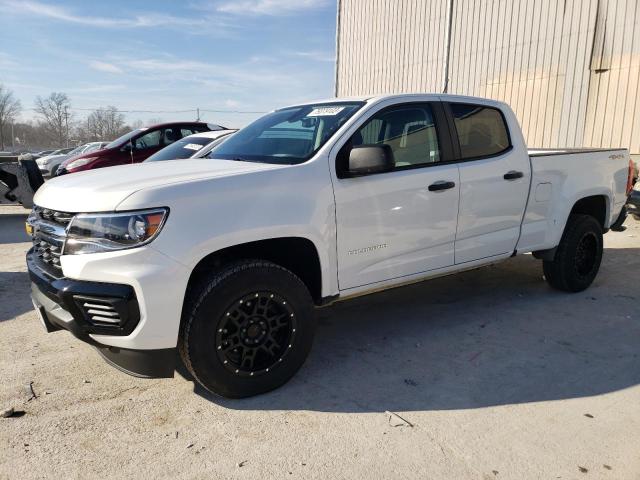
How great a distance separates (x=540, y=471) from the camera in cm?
242

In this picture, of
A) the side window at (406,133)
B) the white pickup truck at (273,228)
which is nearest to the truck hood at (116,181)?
the white pickup truck at (273,228)

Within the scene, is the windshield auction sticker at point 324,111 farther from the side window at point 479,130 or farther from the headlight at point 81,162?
the headlight at point 81,162

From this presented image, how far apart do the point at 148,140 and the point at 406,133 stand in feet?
26.8

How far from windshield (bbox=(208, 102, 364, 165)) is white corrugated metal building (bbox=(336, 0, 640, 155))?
9.64 m

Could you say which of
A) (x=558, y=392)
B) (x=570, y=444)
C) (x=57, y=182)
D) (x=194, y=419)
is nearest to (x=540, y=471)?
(x=570, y=444)

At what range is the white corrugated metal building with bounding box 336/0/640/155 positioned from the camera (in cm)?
1101

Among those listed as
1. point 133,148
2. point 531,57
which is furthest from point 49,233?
point 531,57

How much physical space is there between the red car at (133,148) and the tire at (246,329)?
8264 mm

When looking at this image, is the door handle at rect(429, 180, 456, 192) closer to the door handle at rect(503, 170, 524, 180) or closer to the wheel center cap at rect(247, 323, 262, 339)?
the door handle at rect(503, 170, 524, 180)

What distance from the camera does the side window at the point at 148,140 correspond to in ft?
34.9

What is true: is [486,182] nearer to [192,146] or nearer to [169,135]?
[192,146]

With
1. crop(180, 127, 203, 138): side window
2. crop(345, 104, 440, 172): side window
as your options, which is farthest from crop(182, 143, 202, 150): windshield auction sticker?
crop(345, 104, 440, 172): side window

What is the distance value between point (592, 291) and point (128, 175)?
4.65 metres

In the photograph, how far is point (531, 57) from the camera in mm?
12664
